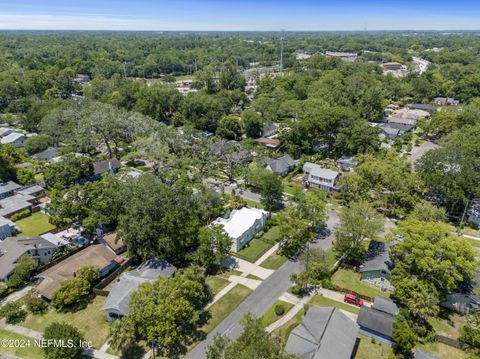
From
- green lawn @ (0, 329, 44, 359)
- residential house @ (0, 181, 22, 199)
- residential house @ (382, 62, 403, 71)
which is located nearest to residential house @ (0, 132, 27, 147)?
residential house @ (0, 181, 22, 199)

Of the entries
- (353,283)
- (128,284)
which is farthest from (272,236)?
(128,284)

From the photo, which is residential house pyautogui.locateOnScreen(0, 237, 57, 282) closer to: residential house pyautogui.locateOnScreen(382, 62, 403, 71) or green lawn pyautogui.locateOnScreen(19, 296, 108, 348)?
green lawn pyautogui.locateOnScreen(19, 296, 108, 348)

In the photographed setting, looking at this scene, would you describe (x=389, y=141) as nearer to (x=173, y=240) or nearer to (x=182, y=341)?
(x=173, y=240)

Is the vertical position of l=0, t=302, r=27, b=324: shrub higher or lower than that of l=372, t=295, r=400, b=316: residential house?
lower

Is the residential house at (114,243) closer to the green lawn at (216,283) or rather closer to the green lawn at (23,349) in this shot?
the green lawn at (216,283)

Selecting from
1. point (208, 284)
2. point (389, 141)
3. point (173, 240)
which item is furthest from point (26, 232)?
point (389, 141)
